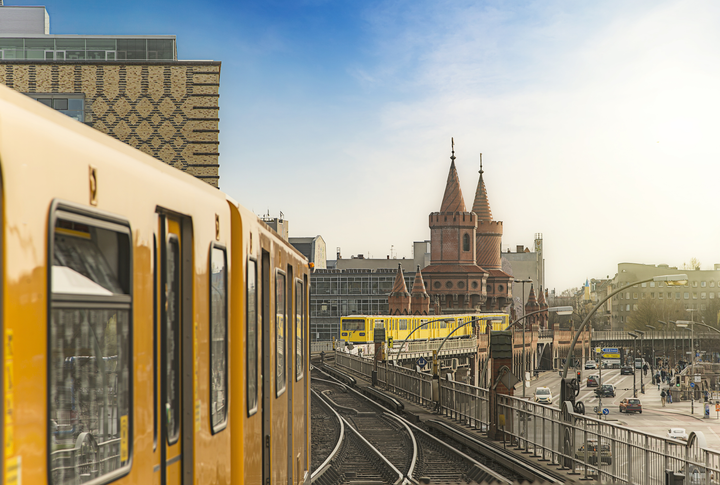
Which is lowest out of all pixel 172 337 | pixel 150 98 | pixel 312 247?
pixel 172 337

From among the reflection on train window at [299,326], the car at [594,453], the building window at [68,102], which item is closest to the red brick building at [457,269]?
the building window at [68,102]

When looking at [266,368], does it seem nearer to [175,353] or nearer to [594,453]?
[175,353]

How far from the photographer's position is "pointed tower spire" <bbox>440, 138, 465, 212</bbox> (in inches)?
4188

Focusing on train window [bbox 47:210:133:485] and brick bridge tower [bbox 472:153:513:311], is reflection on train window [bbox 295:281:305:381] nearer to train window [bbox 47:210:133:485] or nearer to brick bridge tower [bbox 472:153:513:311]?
train window [bbox 47:210:133:485]

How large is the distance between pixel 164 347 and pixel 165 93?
27304 millimetres

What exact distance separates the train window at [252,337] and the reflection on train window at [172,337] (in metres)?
1.46

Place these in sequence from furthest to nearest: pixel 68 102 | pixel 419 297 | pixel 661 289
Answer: pixel 661 289
pixel 419 297
pixel 68 102

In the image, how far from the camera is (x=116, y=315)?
316 centimetres

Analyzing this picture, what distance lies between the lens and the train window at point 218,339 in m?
4.62

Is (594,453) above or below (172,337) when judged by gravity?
below

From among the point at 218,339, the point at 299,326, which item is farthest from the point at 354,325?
the point at 218,339

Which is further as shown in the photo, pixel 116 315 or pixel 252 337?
pixel 252 337

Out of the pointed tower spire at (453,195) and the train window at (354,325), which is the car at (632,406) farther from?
the pointed tower spire at (453,195)

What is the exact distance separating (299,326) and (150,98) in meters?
22.8
